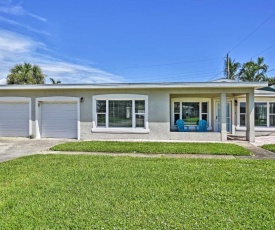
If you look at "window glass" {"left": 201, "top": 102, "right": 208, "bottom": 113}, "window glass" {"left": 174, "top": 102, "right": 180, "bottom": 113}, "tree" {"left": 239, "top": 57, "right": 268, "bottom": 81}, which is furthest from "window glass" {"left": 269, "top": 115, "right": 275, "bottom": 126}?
"tree" {"left": 239, "top": 57, "right": 268, "bottom": 81}

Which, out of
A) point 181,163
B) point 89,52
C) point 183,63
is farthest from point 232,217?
point 183,63

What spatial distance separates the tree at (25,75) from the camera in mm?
30547

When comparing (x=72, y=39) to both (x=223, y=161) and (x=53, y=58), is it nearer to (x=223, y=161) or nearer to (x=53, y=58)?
(x=53, y=58)

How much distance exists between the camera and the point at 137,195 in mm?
4711

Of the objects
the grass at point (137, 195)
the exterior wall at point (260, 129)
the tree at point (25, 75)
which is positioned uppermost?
the tree at point (25, 75)

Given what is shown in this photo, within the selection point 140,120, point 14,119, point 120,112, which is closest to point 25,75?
point 14,119

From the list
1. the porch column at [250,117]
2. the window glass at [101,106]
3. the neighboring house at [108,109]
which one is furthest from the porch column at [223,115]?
the window glass at [101,106]

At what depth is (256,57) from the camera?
34531 mm

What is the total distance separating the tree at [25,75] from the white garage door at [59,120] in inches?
724

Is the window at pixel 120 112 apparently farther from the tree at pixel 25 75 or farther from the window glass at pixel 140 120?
the tree at pixel 25 75

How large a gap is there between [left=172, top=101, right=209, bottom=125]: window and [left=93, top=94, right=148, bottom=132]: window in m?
4.05

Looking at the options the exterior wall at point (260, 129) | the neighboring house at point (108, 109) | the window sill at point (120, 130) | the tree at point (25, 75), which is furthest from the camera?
the tree at point (25, 75)

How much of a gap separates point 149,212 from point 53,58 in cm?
2804

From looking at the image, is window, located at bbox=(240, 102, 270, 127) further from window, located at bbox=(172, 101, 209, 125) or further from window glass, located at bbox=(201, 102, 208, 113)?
window, located at bbox=(172, 101, 209, 125)
